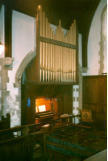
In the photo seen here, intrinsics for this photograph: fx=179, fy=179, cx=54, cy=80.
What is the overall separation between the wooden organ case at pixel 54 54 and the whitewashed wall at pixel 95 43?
1.87m

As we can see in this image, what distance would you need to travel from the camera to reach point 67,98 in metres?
8.90

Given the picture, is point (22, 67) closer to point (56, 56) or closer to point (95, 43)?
point (56, 56)

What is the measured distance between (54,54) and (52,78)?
89 centimetres

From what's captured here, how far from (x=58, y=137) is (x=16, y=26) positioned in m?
A: 4.20

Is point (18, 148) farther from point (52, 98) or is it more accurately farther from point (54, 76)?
point (52, 98)

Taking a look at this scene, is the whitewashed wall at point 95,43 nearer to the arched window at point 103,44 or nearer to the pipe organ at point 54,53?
the arched window at point 103,44

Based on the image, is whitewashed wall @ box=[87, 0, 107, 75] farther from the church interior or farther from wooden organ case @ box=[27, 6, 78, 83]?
wooden organ case @ box=[27, 6, 78, 83]

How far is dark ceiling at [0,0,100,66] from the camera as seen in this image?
625 centimetres

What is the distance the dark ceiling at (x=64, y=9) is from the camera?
6250 mm

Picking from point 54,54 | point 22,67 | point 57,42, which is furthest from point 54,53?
point 22,67

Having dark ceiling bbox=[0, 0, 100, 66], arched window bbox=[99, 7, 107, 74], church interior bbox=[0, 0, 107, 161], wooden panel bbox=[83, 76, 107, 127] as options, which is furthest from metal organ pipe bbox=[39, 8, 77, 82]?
arched window bbox=[99, 7, 107, 74]

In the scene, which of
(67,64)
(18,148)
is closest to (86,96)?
(67,64)

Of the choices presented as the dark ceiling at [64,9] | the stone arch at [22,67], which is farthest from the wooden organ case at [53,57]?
the dark ceiling at [64,9]

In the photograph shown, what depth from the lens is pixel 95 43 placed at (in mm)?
8273
